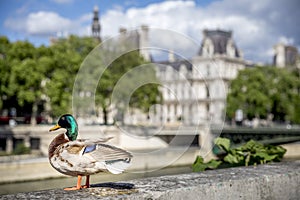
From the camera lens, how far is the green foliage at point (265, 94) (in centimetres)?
6638

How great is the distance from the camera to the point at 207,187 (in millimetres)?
4668

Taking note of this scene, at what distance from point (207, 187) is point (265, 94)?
64726 millimetres

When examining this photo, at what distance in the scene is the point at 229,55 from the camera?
9188cm

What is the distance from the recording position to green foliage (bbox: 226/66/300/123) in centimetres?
6638

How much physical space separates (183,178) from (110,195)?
48.1 inches

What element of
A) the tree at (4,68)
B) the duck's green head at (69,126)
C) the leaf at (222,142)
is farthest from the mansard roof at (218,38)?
the duck's green head at (69,126)

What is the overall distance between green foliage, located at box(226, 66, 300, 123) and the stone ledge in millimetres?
61250

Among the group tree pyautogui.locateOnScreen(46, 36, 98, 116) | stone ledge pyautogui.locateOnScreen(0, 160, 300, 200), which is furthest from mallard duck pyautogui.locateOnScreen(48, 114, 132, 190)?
tree pyautogui.locateOnScreen(46, 36, 98, 116)

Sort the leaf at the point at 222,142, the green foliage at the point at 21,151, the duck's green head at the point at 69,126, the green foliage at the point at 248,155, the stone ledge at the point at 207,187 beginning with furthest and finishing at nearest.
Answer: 1. the green foliage at the point at 21,151
2. the leaf at the point at 222,142
3. the green foliage at the point at 248,155
4. the duck's green head at the point at 69,126
5. the stone ledge at the point at 207,187

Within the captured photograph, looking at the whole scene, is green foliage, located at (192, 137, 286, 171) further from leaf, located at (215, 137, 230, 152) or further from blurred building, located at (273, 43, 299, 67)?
blurred building, located at (273, 43, 299, 67)

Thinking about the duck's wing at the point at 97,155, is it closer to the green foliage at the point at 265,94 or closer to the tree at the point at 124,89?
the tree at the point at 124,89

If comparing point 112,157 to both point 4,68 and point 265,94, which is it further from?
point 265,94

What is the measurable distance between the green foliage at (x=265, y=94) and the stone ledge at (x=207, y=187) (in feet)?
201

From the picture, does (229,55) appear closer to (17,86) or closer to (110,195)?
(17,86)
